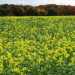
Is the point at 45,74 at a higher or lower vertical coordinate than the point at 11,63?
lower

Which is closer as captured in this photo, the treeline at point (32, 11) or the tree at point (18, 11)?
the tree at point (18, 11)

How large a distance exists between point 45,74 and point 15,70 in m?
1.04

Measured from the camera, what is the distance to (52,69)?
18.4 ft

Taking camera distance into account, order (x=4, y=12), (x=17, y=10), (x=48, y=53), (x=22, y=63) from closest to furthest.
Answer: (x=22, y=63) < (x=48, y=53) < (x=17, y=10) < (x=4, y=12)

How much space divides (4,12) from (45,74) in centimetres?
3204

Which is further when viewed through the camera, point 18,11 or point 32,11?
point 32,11

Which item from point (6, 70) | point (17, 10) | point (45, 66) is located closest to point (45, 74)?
point (45, 66)

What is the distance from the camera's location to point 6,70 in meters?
5.55

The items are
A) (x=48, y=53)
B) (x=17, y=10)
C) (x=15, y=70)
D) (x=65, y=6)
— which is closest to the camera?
(x=15, y=70)

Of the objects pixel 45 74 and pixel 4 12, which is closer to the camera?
pixel 45 74

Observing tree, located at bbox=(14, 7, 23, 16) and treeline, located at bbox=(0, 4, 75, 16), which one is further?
treeline, located at bbox=(0, 4, 75, 16)

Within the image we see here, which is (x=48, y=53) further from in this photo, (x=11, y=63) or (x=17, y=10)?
(x=17, y=10)

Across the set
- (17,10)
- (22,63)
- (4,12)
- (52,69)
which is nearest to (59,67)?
(52,69)

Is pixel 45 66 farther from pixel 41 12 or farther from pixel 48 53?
pixel 41 12
